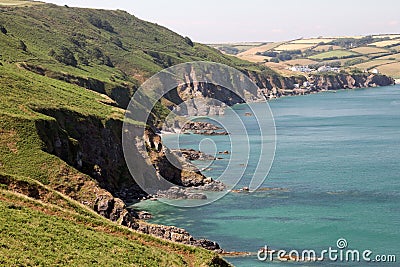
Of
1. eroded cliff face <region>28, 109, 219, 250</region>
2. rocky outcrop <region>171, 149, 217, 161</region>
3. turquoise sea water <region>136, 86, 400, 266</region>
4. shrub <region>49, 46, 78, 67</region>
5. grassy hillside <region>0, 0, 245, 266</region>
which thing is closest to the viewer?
grassy hillside <region>0, 0, 245, 266</region>

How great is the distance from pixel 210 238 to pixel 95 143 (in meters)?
30.4

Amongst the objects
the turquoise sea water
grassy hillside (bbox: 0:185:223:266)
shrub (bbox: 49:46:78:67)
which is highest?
shrub (bbox: 49:46:78:67)

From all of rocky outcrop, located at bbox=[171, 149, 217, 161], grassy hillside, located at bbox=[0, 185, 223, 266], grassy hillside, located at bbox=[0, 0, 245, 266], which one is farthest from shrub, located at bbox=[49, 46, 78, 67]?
grassy hillside, located at bbox=[0, 185, 223, 266]

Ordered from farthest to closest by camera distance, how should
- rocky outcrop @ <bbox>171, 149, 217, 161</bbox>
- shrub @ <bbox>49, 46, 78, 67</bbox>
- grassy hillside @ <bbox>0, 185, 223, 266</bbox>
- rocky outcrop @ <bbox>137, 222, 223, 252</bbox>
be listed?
shrub @ <bbox>49, 46, 78, 67</bbox> < rocky outcrop @ <bbox>171, 149, 217, 161</bbox> < rocky outcrop @ <bbox>137, 222, 223, 252</bbox> < grassy hillside @ <bbox>0, 185, 223, 266</bbox>

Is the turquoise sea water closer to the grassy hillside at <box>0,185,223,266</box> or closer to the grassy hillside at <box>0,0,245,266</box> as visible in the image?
the grassy hillside at <box>0,0,245,266</box>

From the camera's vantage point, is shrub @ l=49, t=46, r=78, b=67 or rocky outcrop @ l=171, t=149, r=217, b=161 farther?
shrub @ l=49, t=46, r=78, b=67

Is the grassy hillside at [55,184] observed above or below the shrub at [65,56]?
below

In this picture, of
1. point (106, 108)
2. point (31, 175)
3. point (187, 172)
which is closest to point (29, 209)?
point (31, 175)

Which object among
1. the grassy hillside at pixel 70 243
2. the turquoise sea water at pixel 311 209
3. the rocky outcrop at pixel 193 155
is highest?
the grassy hillside at pixel 70 243

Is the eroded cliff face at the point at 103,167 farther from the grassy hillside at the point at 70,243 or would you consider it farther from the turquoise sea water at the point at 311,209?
the grassy hillside at the point at 70,243

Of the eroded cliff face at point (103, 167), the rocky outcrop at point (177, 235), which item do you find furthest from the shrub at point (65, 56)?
the rocky outcrop at point (177, 235)

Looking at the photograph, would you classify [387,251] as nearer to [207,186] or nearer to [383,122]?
[207,186]

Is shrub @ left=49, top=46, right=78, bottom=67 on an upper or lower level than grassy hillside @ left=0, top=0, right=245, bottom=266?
upper

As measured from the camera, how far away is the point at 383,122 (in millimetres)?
185625
